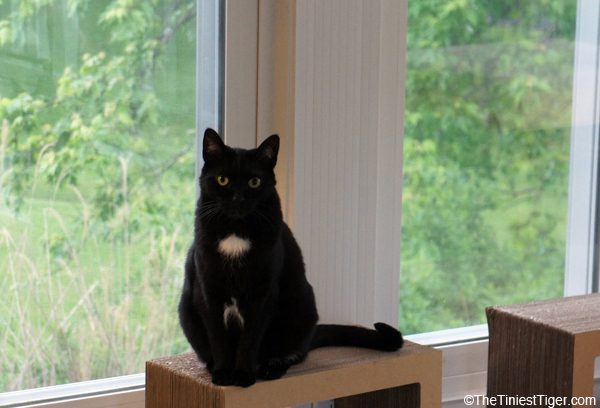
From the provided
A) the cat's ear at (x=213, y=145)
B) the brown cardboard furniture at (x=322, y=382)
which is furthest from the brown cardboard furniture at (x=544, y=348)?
the cat's ear at (x=213, y=145)

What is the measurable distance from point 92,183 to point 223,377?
0.60 m

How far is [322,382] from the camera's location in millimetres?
1490

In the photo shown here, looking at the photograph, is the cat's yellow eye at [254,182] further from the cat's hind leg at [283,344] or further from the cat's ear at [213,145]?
the cat's hind leg at [283,344]

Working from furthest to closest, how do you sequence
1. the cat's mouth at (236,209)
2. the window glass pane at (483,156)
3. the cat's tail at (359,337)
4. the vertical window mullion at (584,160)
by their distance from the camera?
the vertical window mullion at (584,160) < the window glass pane at (483,156) < the cat's tail at (359,337) < the cat's mouth at (236,209)

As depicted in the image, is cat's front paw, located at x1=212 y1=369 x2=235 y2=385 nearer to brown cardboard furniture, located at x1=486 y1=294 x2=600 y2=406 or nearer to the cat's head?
the cat's head

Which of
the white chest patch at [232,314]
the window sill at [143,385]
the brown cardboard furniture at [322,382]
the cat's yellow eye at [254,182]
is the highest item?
the cat's yellow eye at [254,182]

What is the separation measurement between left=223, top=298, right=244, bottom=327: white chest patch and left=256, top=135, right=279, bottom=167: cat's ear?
0.25m

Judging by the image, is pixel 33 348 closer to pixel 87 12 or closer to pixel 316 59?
pixel 87 12

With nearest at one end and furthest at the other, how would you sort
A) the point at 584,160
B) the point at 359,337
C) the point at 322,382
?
the point at 322,382 < the point at 359,337 < the point at 584,160

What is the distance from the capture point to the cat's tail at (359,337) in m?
1.64

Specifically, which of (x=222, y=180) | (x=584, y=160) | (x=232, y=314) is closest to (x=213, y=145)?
(x=222, y=180)

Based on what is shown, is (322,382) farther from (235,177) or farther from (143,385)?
(143,385)

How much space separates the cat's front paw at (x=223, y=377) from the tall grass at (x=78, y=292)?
1.66 ft

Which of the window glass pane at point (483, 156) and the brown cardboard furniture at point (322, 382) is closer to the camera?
the brown cardboard furniture at point (322, 382)
